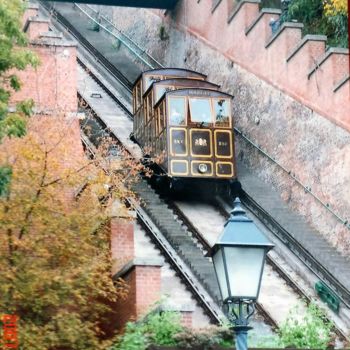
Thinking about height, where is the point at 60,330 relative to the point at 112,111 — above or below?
below

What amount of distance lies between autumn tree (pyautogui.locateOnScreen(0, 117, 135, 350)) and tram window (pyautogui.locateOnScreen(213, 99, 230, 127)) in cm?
1289

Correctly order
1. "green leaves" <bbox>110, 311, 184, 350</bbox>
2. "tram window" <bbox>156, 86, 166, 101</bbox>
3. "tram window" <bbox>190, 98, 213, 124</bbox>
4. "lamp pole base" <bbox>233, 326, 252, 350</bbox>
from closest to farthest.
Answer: "lamp pole base" <bbox>233, 326, 252, 350</bbox> < "green leaves" <bbox>110, 311, 184, 350</bbox> < "tram window" <bbox>190, 98, 213, 124</bbox> < "tram window" <bbox>156, 86, 166, 101</bbox>

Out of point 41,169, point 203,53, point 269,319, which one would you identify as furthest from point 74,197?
point 203,53

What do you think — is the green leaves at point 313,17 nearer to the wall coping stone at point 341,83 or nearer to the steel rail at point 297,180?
the steel rail at point 297,180

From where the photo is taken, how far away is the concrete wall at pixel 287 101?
25.2 m

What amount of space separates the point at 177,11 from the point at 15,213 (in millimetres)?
22367

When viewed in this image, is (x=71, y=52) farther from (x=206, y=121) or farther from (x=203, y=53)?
(x=203, y=53)

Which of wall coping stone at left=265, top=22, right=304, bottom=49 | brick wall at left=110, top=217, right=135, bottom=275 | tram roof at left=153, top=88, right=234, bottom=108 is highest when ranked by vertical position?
wall coping stone at left=265, top=22, right=304, bottom=49

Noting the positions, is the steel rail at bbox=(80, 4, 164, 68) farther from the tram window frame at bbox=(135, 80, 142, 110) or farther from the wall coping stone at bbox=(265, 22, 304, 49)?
the wall coping stone at bbox=(265, 22, 304, 49)

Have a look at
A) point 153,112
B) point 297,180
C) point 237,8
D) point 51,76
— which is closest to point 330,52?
point 297,180

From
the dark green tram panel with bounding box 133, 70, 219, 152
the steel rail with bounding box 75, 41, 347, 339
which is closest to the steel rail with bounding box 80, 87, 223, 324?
the steel rail with bounding box 75, 41, 347, 339

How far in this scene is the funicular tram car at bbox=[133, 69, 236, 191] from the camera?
2695 cm

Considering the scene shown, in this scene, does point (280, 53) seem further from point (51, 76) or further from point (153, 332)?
point (153, 332)

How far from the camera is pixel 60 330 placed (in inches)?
508
